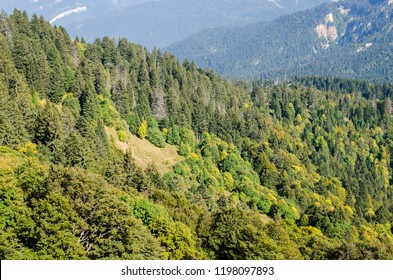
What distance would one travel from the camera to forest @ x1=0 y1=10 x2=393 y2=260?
124ft

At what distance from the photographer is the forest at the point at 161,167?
124ft

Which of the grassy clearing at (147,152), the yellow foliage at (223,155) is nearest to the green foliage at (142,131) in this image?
the grassy clearing at (147,152)

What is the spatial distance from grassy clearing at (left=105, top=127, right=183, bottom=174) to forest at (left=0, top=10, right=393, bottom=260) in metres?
0.47

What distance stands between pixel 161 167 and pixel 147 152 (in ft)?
18.8

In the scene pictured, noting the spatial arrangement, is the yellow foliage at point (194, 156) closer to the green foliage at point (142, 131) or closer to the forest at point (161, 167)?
the forest at point (161, 167)

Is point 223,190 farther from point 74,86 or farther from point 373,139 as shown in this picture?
point 373,139

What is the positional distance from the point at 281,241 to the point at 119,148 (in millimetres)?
54135

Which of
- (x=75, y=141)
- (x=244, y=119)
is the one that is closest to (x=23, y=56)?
(x=75, y=141)

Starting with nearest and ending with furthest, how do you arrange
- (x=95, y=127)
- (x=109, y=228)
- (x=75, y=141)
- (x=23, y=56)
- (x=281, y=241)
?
(x=109, y=228), (x=281, y=241), (x=75, y=141), (x=95, y=127), (x=23, y=56)

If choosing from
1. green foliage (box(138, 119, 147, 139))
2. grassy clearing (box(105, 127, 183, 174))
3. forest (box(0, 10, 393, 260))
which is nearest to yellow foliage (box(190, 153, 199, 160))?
forest (box(0, 10, 393, 260))

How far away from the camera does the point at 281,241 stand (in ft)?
155

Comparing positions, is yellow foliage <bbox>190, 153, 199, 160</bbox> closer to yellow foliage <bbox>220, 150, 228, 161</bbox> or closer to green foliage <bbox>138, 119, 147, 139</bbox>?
yellow foliage <bbox>220, 150, 228, 161</bbox>

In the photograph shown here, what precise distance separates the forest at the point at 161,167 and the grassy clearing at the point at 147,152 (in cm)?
47

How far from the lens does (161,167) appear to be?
328ft
